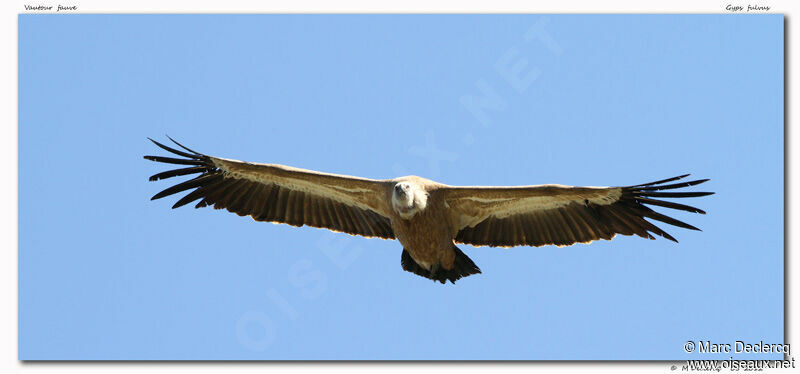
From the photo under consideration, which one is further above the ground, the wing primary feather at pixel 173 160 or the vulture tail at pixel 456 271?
the wing primary feather at pixel 173 160

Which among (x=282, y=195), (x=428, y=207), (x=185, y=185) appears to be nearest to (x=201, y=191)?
(x=185, y=185)

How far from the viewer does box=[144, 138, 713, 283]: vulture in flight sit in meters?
9.84

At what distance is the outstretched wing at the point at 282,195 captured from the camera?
35.0ft

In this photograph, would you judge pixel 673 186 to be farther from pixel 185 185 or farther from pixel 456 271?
pixel 185 185

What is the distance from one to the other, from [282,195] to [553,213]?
2927 millimetres

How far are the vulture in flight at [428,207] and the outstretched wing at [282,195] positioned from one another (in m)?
0.01

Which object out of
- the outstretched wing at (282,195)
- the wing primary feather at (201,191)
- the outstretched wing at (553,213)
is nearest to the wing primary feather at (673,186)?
the outstretched wing at (553,213)

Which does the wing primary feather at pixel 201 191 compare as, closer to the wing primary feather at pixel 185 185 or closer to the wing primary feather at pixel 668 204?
the wing primary feather at pixel 185 185

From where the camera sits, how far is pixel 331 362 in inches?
360

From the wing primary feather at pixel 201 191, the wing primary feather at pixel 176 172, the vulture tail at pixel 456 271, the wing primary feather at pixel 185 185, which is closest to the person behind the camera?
the vulture tail at pixel 456 271

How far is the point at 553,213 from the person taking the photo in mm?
10258

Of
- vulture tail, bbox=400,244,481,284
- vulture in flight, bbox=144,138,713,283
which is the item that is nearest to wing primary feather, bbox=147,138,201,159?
vulture in flight, bbox=144,138,713,283

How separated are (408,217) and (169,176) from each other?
2.65 meters
